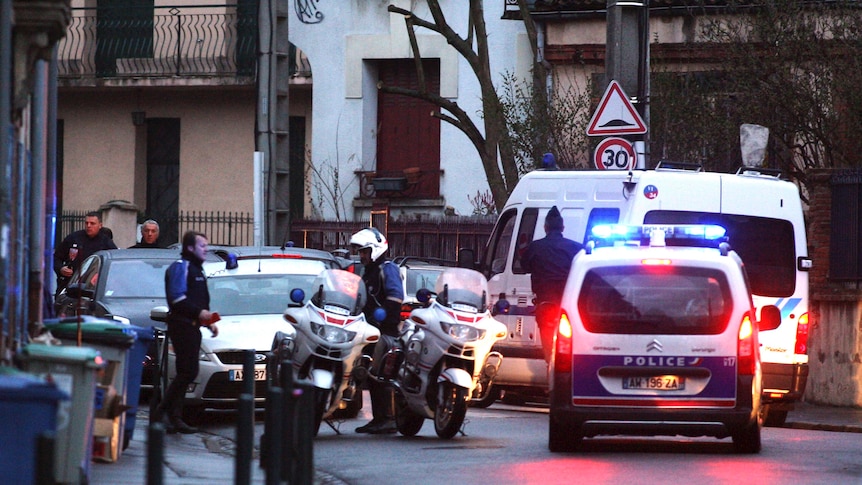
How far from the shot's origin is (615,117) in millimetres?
18297

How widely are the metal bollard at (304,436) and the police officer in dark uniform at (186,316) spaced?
18.6 ft

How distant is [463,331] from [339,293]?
3.32ft

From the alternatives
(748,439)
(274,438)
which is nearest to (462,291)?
(748,439)

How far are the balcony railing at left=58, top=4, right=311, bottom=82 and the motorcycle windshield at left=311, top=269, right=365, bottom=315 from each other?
19.3 meters

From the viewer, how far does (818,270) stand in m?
20.3

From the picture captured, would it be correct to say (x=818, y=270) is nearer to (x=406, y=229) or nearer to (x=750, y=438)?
(x=750, y=438)

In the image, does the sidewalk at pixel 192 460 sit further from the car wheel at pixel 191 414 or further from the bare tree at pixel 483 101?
the bare tree at pixel 483 101

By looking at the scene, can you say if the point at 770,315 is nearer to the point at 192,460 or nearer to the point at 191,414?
the point at 192,460

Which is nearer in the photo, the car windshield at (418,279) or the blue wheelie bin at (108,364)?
the blue wheelie bin at (108,364)

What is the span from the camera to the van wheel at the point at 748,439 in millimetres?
13312

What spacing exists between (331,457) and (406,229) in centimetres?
1686

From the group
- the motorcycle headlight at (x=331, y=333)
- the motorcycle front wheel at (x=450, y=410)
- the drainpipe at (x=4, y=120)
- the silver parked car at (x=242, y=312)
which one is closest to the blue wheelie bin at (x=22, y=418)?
the drainpipe at (x=4, y=120)

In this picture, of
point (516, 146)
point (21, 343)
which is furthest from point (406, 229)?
point (21, 343)

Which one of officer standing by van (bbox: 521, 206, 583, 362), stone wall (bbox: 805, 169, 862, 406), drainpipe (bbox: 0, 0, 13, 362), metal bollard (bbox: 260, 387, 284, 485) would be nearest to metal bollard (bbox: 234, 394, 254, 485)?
metal bollard (bbox: 260, 387, 284, 485)
